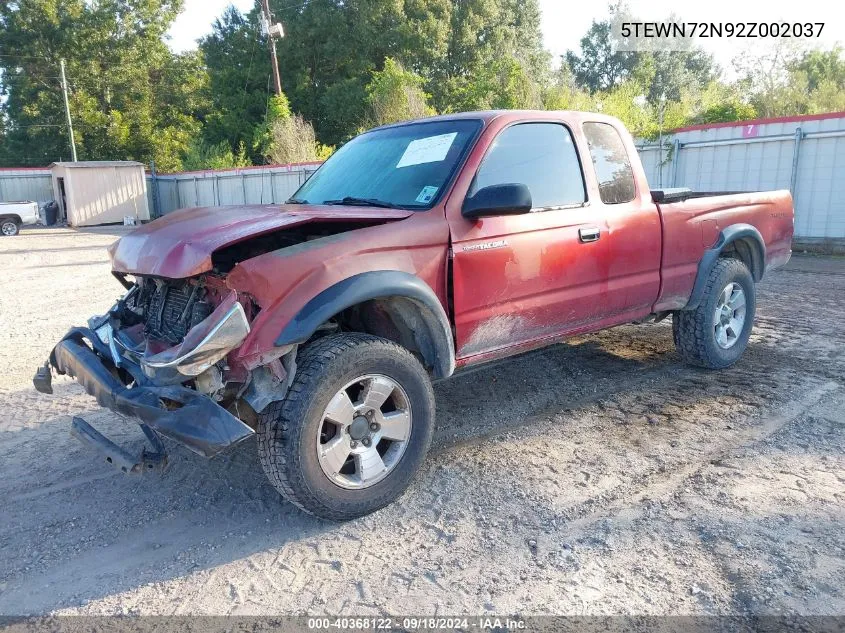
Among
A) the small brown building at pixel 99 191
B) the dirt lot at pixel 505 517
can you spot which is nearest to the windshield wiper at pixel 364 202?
the dirt lot at pixel 505 517

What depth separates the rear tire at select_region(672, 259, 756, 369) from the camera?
16.9 feet

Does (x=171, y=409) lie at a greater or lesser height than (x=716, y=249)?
lesser

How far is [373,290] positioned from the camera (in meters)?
3.15

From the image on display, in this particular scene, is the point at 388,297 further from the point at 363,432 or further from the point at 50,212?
the point at 50,212

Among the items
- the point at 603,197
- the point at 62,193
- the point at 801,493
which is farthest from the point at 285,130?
the point at 801,493

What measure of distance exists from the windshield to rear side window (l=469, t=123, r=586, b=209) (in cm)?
20

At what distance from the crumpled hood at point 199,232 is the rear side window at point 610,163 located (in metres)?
1.63

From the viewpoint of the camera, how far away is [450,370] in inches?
142

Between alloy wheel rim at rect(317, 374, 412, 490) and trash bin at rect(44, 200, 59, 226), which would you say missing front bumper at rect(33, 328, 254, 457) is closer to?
alloy wheel rim at rect(317, 374, 412, 490)

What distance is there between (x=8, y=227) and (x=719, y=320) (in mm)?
25309

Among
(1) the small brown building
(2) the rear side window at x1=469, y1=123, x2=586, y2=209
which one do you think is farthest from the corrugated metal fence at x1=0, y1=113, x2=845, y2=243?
(1) the small brown building

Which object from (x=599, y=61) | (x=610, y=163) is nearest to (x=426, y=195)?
(x=610, y=163)

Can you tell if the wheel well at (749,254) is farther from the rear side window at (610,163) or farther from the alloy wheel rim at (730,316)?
the rear side window at (610,163)

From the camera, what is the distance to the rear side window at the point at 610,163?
14.6ft
